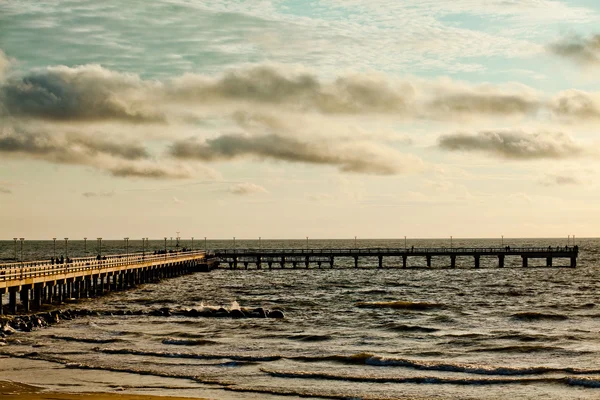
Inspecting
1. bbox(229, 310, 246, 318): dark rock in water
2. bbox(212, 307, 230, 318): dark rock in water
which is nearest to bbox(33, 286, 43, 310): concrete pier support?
bbox(212, 307, 230, 318): dark rock in water

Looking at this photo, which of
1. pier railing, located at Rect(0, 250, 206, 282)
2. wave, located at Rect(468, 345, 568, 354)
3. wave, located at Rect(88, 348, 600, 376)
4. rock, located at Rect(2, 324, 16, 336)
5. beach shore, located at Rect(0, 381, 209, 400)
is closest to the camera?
beach shore, located at Rect(0, 381, 209, 400)

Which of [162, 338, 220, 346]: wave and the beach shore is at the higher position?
[162, 338, 220, 346]: wave

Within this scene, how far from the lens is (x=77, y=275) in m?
59.7

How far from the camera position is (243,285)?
82.1m

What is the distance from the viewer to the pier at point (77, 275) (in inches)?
1930

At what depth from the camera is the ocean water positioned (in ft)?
92.2

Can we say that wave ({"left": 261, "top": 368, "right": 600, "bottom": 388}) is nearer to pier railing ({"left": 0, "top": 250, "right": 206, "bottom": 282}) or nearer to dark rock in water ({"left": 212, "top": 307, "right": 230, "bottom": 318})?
dark rock in water ({"left": 212, "top": 307, "right": 230, "bottom": 318})

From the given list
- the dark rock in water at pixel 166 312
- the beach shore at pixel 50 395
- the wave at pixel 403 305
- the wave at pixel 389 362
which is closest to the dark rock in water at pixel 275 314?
the dark rock in water at pixel 166 312

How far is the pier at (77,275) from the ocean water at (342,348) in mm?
2098

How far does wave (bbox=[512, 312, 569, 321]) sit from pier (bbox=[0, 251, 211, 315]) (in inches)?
1199

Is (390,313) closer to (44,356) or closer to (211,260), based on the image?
(44,356)

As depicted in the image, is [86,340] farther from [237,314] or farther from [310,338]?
[237,314]

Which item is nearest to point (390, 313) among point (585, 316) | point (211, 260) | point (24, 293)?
point (585, 316)

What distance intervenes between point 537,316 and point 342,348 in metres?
20.4
